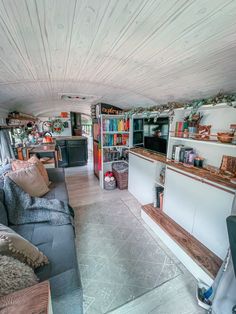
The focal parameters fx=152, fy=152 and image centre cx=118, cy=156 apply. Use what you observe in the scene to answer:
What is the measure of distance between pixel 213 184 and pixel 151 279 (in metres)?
1.17

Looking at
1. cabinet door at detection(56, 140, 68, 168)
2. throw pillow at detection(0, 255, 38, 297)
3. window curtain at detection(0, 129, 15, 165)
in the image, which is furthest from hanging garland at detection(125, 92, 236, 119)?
cabinet door at detection(56, 140, 68, 168)

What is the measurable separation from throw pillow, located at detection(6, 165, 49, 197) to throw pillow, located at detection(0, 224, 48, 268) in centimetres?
97

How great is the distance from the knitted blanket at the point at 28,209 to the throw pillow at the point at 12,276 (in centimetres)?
78

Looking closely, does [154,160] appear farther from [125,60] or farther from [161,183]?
[125,60]

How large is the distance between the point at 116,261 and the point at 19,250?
3.72 ft

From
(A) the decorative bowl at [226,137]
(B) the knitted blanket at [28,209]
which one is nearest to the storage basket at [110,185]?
(B) the knitted blanket at [28,209]

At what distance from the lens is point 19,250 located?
99 cm

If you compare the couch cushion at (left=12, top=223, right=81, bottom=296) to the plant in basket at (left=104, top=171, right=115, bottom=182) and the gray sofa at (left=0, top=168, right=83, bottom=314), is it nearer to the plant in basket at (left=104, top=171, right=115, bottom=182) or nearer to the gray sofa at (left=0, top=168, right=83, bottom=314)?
the gray sofa at (left=0, top=168, right=83, bottom=314)

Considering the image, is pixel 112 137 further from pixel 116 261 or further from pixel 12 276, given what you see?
pixel 12 276

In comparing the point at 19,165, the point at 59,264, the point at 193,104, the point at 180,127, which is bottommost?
the point at 59,264

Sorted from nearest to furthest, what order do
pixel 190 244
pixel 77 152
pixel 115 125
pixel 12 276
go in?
pixel 12 276 < pixel 190 244 < pixel 115 125 < pixel 77 152

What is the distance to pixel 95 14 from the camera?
3.01ft

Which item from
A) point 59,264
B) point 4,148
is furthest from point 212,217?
point 4,148

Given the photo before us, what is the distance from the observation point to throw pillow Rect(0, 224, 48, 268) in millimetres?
921
